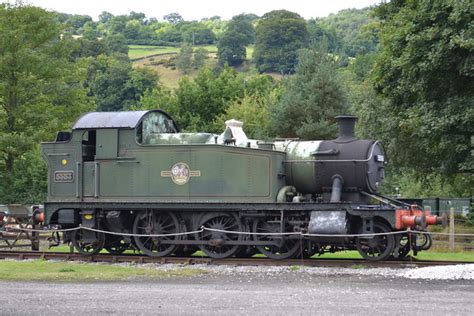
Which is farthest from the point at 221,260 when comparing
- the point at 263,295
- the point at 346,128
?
the point at 263,295

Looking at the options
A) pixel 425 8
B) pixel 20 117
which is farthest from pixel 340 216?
pixel 20 117

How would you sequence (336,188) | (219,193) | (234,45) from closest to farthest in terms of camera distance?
(336,188), (219,193), (234,45)

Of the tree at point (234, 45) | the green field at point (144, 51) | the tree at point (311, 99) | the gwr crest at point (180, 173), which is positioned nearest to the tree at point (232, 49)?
the tree at point (234, 45)

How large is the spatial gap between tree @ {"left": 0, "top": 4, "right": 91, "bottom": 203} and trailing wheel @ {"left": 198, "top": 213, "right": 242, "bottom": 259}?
20.1 meters

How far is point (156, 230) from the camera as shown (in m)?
21.5

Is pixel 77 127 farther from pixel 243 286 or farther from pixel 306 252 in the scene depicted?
pixel 243 286

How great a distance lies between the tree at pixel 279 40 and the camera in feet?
490

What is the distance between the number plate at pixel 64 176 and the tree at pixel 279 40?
124592 millimetres

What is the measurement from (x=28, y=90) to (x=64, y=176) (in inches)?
767

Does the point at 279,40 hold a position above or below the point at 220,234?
above

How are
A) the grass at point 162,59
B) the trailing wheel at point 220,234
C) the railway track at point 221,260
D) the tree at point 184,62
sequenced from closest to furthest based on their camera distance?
the railway track at point 221,260 < the trailing wheel at point 220,234 < the grass at point 162,59 < the tree at point 184,62

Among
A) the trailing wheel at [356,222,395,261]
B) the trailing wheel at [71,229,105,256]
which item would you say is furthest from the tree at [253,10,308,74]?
the trailing wheel at [356,222,395,261]

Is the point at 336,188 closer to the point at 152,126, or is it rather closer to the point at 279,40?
the point at 152,126

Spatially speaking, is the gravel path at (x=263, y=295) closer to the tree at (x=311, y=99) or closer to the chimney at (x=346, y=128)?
the chimney at (x=346, y=128)
